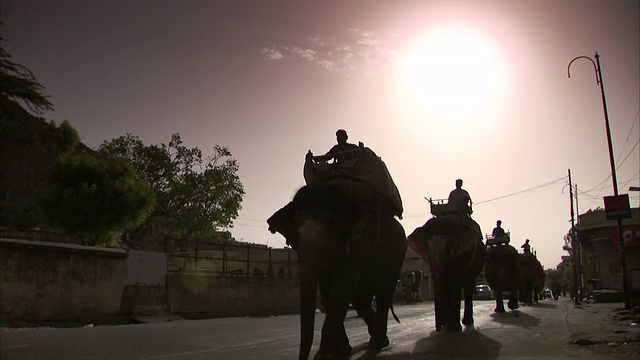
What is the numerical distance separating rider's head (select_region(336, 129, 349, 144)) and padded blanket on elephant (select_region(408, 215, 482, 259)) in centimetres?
341

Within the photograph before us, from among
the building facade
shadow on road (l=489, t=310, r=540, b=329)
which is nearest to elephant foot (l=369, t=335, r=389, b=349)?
shadow on road (l=489, t=310, r=540, b=329)

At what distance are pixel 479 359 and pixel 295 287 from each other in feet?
76.2

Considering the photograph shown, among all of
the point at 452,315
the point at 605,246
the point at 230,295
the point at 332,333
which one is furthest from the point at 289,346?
the point at 605,246

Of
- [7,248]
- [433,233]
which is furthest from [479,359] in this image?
[7,248]

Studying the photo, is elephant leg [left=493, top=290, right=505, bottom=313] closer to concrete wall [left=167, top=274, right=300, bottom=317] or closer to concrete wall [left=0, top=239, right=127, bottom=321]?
concrete wall [left=167, top=274, right=300, bottom=317]

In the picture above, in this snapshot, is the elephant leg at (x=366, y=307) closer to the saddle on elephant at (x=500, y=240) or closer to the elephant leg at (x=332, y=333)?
the elephant leg at (x=332, y=333)

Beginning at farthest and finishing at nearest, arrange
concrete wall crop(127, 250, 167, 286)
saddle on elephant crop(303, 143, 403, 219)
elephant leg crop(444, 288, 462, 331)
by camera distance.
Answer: concrete wall crop(127, 250, 167, 286), elephant leg crop(444, 288, 462, 331), saddle on elephant crop(303, 143, 403, 219)

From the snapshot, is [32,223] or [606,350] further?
[32,223]

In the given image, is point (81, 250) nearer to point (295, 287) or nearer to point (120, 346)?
point (120, 346)

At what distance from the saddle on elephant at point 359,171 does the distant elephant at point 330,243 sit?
245 millimetres

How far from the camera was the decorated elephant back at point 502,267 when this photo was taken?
54.0ft

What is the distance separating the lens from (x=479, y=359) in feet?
18.4

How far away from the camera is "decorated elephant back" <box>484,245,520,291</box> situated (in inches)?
648

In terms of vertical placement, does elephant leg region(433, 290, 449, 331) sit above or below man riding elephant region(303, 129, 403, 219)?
below
